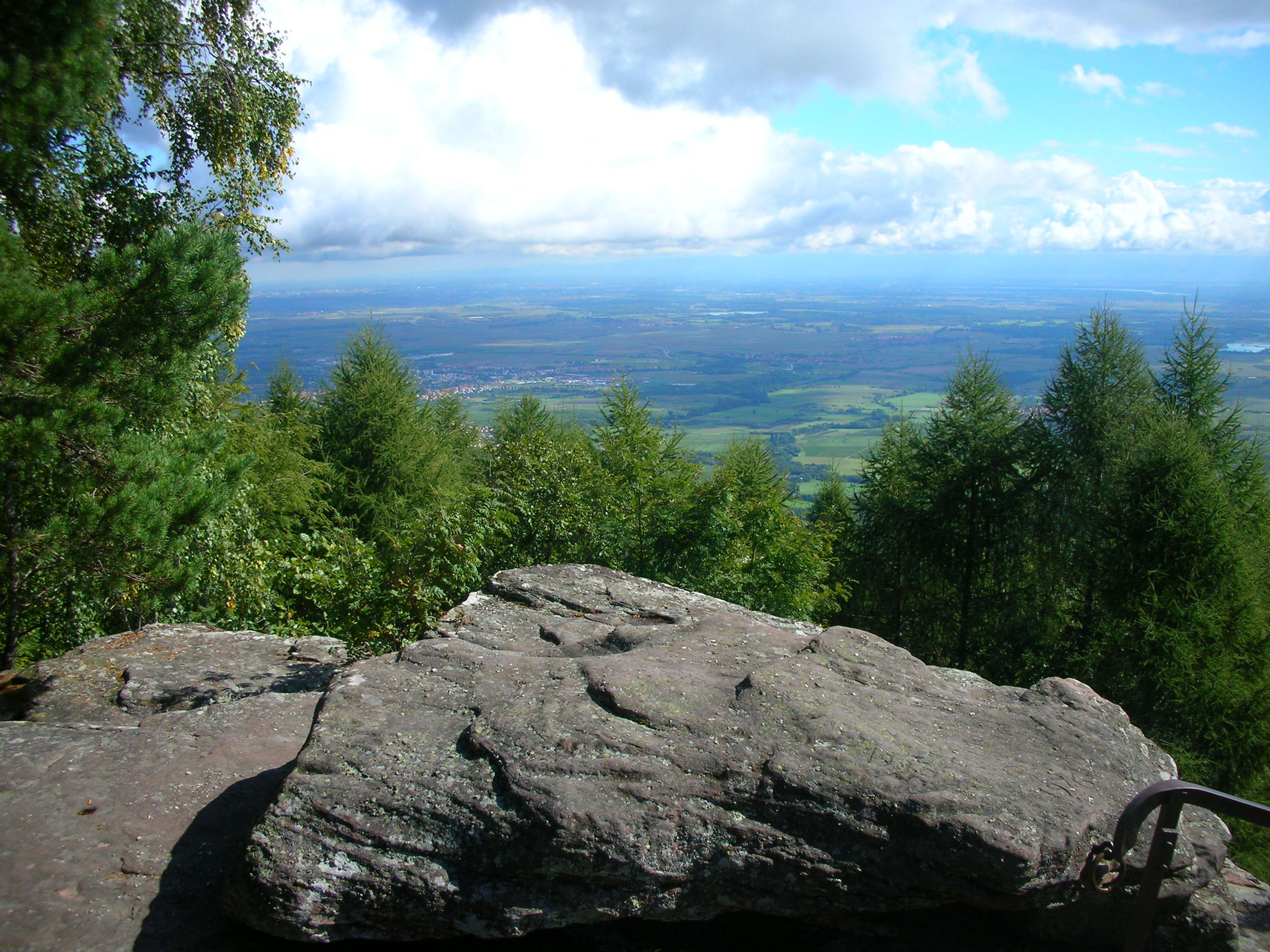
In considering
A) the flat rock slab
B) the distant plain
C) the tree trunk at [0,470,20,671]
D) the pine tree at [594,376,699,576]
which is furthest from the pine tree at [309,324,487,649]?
the flat rock slab

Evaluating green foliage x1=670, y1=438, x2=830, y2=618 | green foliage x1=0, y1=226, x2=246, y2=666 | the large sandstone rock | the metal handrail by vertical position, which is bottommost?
green foliage x1=670, y1=438, x2=830, y2=618

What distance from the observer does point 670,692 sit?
5.52 m

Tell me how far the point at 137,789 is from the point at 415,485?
21.7m

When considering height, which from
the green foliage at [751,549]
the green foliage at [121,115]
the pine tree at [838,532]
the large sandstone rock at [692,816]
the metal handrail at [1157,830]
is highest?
the green foliage at [121,115]

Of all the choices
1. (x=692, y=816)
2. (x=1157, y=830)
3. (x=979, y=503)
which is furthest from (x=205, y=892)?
(x=979, y=503)

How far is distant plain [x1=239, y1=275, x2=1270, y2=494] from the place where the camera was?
65.2 metres

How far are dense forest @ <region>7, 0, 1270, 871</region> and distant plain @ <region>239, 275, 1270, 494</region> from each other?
3.55m

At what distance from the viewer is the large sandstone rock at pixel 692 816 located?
4.43 m

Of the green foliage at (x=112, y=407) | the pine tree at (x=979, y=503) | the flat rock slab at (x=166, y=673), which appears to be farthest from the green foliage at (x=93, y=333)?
the pine tree at (x=979, y=503)

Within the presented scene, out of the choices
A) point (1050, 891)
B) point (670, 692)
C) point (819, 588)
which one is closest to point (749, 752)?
point (670, 692)

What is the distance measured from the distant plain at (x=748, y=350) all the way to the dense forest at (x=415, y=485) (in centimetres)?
355

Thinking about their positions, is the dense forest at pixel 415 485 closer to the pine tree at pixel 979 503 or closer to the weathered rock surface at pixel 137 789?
the pine tree at pixel 979 503

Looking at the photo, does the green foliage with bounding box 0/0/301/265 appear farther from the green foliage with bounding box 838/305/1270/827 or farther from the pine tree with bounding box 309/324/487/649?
the green foliage with bounding box 838/305/1270/827

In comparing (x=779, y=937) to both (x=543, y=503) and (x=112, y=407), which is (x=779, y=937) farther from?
(x=543, y=503)
